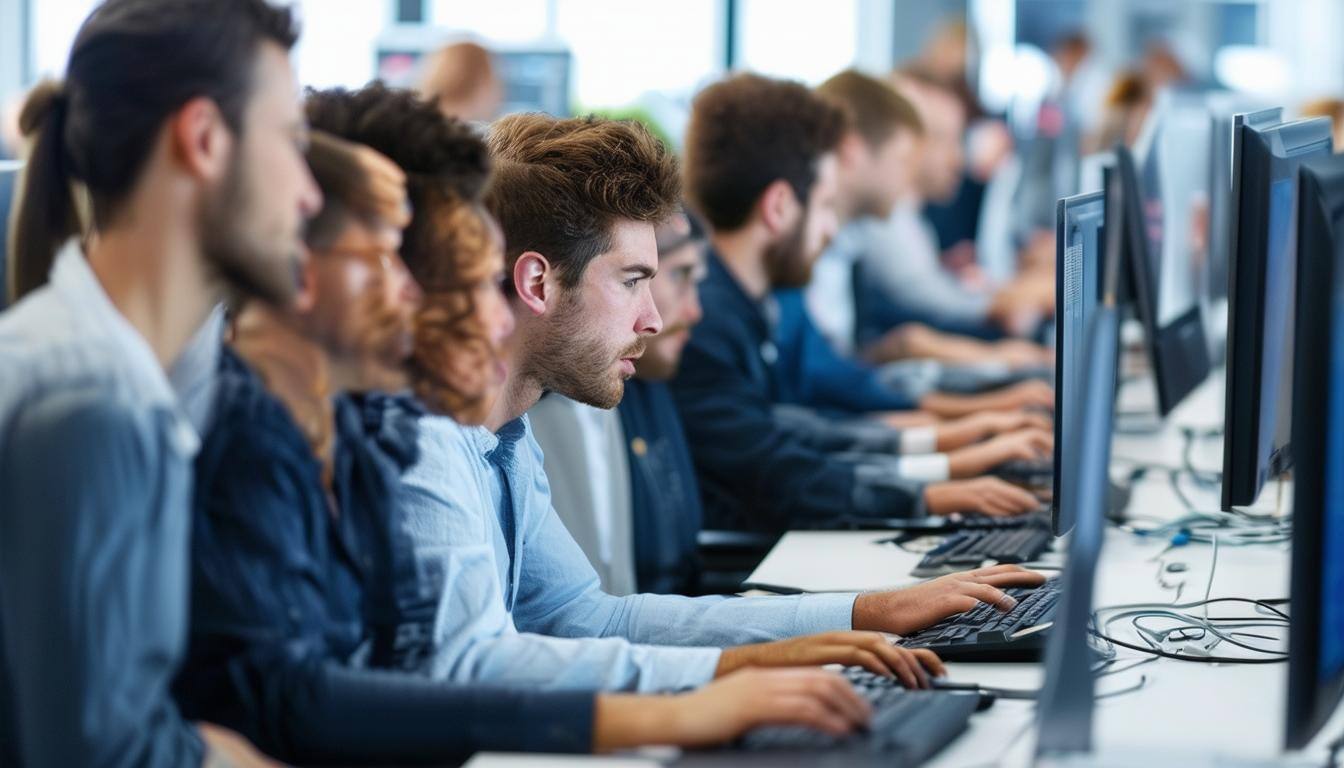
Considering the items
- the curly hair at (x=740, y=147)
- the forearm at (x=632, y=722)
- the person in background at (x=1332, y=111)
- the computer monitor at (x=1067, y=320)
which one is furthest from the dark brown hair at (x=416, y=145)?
the person in background at (x=1332, y=111)

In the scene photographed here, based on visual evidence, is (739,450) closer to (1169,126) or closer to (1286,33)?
(1169,126)

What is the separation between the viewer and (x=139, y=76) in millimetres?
1170

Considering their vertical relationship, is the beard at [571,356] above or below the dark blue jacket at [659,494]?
above

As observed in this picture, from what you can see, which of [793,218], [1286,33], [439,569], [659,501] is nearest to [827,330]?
[793,218]

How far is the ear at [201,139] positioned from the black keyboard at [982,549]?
48.8 inches

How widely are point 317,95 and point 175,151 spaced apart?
22 cm

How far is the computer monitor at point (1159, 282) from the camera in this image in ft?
8.25

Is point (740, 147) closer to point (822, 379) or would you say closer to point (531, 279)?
point (822, 379)

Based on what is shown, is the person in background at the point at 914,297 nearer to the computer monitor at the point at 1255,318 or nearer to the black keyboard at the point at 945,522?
the black keyboard at the point at 945,522

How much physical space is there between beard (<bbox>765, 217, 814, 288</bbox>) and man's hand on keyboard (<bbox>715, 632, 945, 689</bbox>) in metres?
1.51

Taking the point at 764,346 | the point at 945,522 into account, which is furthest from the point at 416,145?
the point at 764,346

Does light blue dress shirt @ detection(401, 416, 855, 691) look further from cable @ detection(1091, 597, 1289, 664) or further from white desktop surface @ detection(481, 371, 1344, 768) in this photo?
cable @ detection(1091, 597, 1289, 664)

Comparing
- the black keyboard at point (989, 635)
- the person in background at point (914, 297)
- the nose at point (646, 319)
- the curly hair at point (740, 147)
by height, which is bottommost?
the person in background at point (914, 297)

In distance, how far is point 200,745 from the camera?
1150mm
